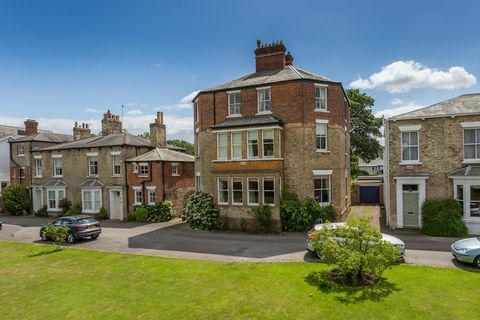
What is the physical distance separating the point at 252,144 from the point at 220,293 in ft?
43.7

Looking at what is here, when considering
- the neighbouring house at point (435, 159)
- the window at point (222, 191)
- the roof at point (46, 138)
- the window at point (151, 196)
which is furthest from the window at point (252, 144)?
the roof at point (46, 138)

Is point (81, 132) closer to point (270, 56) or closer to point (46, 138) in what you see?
point (46, 138)

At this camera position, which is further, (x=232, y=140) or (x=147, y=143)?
(x=147, y=143)

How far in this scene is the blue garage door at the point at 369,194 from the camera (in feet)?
120

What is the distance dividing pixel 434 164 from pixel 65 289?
21.8 m

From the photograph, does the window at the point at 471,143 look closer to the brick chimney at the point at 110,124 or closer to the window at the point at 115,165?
the window at the point at 115,165

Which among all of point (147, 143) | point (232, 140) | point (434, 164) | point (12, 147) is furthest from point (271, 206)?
point (12, 147)

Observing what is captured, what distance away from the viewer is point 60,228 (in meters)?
19.0

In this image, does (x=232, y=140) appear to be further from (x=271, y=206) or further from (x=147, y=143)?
(x=147, y=143)

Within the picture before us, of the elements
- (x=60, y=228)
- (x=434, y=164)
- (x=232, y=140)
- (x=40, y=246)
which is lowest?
(x=40, y=246)

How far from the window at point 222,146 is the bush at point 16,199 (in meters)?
26.6

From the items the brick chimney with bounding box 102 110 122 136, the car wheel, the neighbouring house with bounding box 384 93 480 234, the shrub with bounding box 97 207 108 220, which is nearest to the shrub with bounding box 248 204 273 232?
the neighbouring house with bounding box 384 93 480 234

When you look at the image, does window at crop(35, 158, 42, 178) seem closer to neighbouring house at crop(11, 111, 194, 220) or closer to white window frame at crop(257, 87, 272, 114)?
neighbouring house at crop(11, 111, 194, 220)

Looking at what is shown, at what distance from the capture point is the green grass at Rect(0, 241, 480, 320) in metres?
9.72
